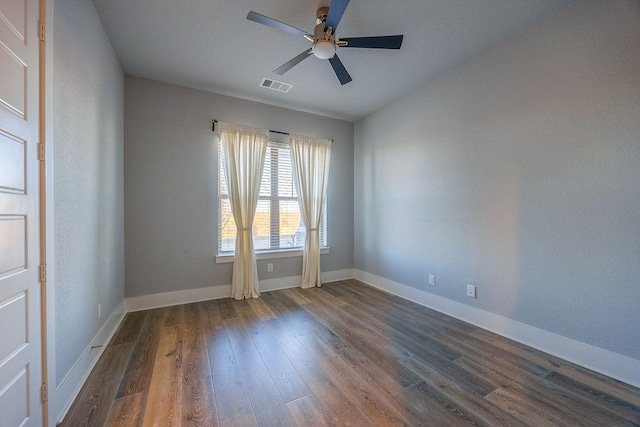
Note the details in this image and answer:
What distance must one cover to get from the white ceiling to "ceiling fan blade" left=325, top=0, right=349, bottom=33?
263mm

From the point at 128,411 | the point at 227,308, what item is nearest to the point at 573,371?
the point at 128,411

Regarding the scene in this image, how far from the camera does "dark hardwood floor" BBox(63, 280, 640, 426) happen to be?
57.9 inches

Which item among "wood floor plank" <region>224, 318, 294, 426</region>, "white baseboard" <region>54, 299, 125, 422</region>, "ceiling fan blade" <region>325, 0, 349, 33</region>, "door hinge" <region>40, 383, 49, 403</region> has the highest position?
"ceiling fan blade" <region>325, 0, 349, 33</region>

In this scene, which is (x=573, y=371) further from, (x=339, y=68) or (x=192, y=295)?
(x=192, y=295)

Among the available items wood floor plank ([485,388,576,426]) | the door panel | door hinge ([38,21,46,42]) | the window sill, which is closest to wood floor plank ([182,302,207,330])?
the window sill

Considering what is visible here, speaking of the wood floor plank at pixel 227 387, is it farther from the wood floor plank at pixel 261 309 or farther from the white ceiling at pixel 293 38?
the white ceiling at pixel 293 38

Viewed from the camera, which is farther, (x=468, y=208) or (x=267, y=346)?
(x=468, y=208)

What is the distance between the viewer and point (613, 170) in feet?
5.97

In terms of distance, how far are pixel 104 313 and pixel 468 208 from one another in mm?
3665

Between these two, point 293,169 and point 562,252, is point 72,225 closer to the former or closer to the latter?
point 293,169

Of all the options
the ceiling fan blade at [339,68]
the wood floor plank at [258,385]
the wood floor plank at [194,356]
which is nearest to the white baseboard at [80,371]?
the wood floor plank at [194,356]

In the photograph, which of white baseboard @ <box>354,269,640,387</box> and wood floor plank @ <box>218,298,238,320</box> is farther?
wood floor plank @ <box>218,298,238,320</box>

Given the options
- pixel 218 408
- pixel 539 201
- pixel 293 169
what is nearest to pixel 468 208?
pixel 539 201

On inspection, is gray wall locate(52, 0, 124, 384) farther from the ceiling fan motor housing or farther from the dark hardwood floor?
the ceiling fan motor housing
